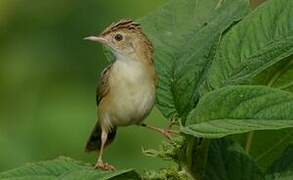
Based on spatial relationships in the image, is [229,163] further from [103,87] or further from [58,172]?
[103,87]

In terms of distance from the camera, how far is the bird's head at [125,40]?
142 inches

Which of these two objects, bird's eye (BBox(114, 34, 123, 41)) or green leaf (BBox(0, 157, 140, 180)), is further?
bird's eye (BBox(114, 34, 123, 41))

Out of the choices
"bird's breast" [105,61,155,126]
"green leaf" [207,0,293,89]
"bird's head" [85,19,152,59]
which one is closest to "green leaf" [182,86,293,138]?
"green leaf" [207,0,293,89]

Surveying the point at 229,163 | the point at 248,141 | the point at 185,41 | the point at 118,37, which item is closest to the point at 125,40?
the point at 118,37

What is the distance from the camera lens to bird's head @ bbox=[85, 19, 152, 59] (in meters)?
3.62

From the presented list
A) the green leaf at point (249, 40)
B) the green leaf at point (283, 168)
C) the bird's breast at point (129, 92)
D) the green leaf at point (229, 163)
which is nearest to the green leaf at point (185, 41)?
the green leaf at point (249, 40)

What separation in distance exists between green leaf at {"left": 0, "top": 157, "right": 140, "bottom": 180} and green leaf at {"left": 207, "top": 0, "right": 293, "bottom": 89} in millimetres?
383

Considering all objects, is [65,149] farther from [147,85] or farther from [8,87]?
[147,85]

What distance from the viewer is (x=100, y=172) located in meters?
2.12

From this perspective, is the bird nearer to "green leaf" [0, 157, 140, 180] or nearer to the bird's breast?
the bird's breast

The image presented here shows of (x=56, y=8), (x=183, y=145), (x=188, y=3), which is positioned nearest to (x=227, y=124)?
(x=183, y=145)

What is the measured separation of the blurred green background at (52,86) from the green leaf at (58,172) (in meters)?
2.60

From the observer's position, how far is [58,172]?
2.14 meters

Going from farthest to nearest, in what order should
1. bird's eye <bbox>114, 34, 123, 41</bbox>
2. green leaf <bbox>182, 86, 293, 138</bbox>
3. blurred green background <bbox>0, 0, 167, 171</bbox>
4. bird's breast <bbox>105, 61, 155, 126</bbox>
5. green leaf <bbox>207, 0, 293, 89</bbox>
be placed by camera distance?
blurred green background <bbox>0, 0, 167, 171</bbox> → bird's eye <bbox>114, 34, 123, 41</bbox> → bird's breast <bbox>105, 61, 155, 126</bbox> → green leaf <bbox>207, 0, 293, 89</bbox> → green leaf <bbox>182, 86, 293, 138</bbox>
